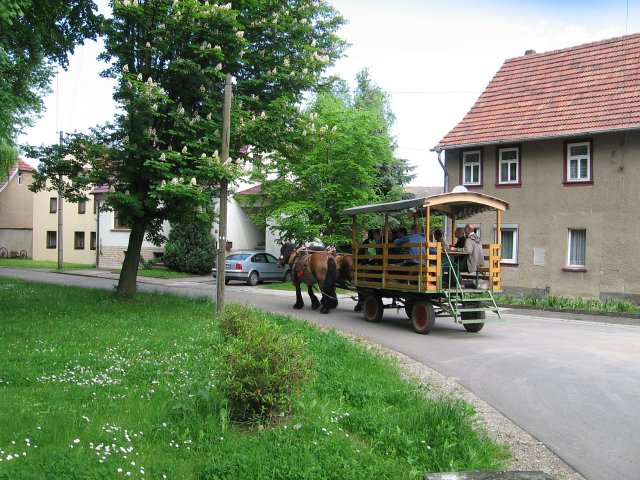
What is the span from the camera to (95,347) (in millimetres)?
8641

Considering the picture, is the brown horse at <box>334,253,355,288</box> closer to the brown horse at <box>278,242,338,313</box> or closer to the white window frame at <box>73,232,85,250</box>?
the brown horse at <box>278,242,338,313</box>

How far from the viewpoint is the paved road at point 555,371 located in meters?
5.56

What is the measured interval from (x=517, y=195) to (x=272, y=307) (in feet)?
35.1

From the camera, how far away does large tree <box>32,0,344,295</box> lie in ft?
43.2

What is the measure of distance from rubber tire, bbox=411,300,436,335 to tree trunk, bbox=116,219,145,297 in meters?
7.69

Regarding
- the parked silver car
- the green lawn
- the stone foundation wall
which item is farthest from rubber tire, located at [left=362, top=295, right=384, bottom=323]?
the stone foundation wall

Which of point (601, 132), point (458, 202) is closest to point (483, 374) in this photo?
point (458, 202)

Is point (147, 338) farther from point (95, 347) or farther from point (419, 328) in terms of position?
point (419, 328)

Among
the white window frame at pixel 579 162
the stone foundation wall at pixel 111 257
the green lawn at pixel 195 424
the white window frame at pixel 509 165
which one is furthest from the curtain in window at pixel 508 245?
the stone foundation wall at pixel 111 257

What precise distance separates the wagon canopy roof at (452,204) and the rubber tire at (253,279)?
13388mm

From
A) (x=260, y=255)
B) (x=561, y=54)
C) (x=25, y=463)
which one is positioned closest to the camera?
(x=25, y=463)

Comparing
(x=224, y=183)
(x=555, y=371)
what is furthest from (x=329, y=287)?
(x=555, y=371)

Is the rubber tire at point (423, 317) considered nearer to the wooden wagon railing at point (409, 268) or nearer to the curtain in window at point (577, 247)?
the wooden wagon railing at point (409, 268)

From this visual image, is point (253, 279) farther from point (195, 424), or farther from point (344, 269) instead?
point (195, 424)
